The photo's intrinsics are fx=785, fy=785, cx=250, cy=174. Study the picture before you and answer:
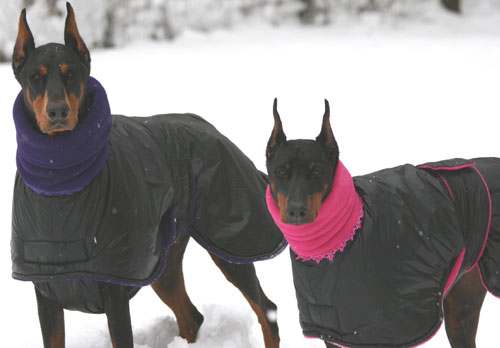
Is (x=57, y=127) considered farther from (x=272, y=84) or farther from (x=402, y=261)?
(x=272, y=84)

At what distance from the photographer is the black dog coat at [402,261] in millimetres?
3232

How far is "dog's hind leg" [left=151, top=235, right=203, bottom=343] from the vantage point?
450cm

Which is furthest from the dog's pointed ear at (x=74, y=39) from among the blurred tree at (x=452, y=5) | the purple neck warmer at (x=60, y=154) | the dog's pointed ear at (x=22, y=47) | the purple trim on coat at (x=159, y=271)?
the blurred tree at (x=452, y=5)

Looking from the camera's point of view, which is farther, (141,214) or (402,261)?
(141,214)

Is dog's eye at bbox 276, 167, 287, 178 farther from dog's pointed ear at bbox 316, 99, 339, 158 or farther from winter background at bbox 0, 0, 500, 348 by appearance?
winter background at bbox 0, 0, 500, 348

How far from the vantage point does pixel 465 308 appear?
12.2ft

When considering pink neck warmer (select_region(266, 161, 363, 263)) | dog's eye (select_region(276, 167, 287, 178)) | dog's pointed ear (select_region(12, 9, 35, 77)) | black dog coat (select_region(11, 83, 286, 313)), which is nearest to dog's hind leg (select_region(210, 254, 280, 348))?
black dog coat (select_region(11, 83, 286, 313))

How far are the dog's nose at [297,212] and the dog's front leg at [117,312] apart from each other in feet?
2.97

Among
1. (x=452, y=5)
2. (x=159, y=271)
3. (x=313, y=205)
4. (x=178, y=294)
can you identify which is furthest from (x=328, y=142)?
(x=452, y=5)

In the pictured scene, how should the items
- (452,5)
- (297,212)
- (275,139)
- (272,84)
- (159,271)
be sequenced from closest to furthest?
(297,212), (275,139), (159,271), (272,84), (452,5)

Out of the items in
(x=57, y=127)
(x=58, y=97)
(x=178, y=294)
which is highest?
(x=58, y=97)

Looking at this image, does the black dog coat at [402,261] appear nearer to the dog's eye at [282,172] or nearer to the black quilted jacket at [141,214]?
the dog's eye at [282,172]

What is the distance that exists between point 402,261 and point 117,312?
127 centimetres

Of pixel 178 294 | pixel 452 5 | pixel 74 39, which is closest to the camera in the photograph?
pixel 74 39
